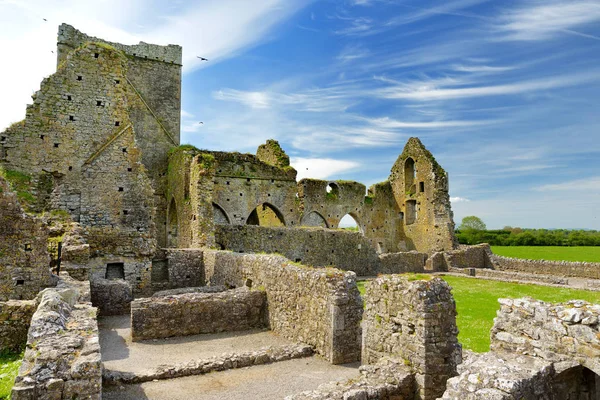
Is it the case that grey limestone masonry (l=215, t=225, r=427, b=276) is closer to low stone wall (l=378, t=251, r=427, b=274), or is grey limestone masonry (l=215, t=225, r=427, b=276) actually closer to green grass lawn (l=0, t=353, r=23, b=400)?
low stone wall (l=378, t=251, r=427, b=274)

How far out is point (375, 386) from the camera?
540 centimetres

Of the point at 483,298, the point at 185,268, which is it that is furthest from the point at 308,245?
the point at 483,298

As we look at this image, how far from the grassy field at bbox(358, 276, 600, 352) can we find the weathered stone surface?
3692mm

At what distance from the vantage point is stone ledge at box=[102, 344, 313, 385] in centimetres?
676

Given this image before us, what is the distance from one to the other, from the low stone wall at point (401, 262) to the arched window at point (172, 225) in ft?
41.4

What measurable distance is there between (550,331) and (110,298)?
1132 cm

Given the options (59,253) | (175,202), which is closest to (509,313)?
(59,253)

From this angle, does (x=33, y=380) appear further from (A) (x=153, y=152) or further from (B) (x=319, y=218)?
(B) (x=319, y=218)

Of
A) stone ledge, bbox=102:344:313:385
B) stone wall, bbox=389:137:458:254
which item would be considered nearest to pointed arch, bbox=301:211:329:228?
stone wall, bbox=389:137:458:254

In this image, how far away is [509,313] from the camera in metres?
4.80

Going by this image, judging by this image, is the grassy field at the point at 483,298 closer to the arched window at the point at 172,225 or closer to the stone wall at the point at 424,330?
the stone wall at the point at 424,330

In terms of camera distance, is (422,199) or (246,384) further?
(422,199)

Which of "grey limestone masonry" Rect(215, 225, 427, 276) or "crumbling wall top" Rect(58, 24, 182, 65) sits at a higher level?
"crumbling wall top" Rect(58, 24, 182, 65)

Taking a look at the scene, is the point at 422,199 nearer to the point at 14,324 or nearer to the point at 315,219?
the point at 315,219
